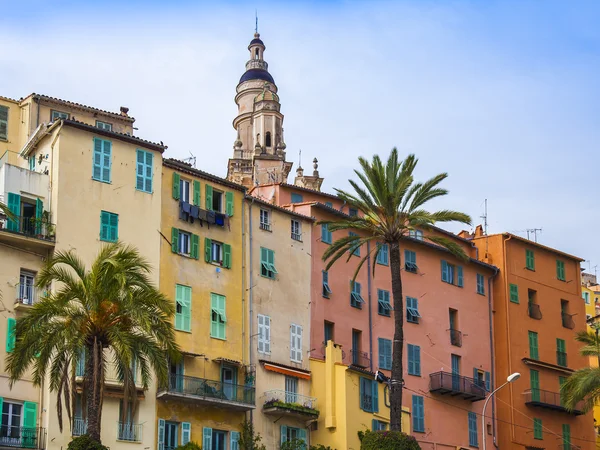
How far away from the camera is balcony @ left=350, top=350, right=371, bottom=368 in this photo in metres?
61.2

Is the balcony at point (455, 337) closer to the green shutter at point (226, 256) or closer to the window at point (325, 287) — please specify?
the window at point (325, 287)

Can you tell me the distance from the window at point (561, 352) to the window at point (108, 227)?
110 feet

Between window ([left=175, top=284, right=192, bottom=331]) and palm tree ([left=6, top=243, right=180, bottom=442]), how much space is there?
38.4 feet

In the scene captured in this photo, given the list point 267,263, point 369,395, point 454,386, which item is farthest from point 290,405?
point 454,386

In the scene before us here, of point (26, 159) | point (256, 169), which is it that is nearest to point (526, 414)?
point (26, 159)

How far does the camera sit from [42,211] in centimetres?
5041

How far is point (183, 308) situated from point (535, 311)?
28078 millimetres

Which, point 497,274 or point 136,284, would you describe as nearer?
point 136,284

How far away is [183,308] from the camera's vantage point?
5347 cm

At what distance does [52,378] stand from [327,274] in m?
23.4

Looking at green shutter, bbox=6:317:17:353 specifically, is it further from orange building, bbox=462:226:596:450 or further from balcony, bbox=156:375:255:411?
orange building, bbox=462:226:596:450

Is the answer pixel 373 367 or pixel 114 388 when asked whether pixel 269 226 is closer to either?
pixel 373 367

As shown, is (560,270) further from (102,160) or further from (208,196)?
(102,160)

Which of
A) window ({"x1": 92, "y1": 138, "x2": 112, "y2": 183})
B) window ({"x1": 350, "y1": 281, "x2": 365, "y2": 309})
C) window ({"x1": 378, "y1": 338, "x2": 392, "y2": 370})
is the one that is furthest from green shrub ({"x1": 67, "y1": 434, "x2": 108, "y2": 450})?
window ({"x1": 378, "y1": 338, "x2": 392, "y2": 370})
